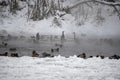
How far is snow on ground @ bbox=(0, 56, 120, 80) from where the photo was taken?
256 inches

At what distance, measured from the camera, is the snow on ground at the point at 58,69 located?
256 inches

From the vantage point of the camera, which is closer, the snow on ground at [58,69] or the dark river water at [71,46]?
the snow on ground at [58,69]

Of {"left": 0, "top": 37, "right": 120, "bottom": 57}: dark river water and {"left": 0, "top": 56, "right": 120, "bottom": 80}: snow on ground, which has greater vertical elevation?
{"left": 0, "top": 37, "right": 120, "bottom": 57}: dark river water

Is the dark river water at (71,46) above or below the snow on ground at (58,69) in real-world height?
above

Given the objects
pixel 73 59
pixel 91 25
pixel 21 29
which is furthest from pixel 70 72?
pixel 91 25

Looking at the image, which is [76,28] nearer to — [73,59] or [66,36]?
[66,36]

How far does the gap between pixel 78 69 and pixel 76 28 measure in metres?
10.2

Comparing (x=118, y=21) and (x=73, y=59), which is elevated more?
(x=118, y=21)

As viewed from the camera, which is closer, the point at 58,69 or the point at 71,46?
the point at 58,69

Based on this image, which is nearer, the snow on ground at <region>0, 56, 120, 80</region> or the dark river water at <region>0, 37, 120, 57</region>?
the snow on ground at <region>0, 56, 120, 80</region>

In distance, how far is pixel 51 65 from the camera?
25.9ft

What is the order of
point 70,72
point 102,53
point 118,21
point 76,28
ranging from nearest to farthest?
point 70,72 < point 102,53 < point 76,28 < point 118,21

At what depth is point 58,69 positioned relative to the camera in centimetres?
739

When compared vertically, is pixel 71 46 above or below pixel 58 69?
above
